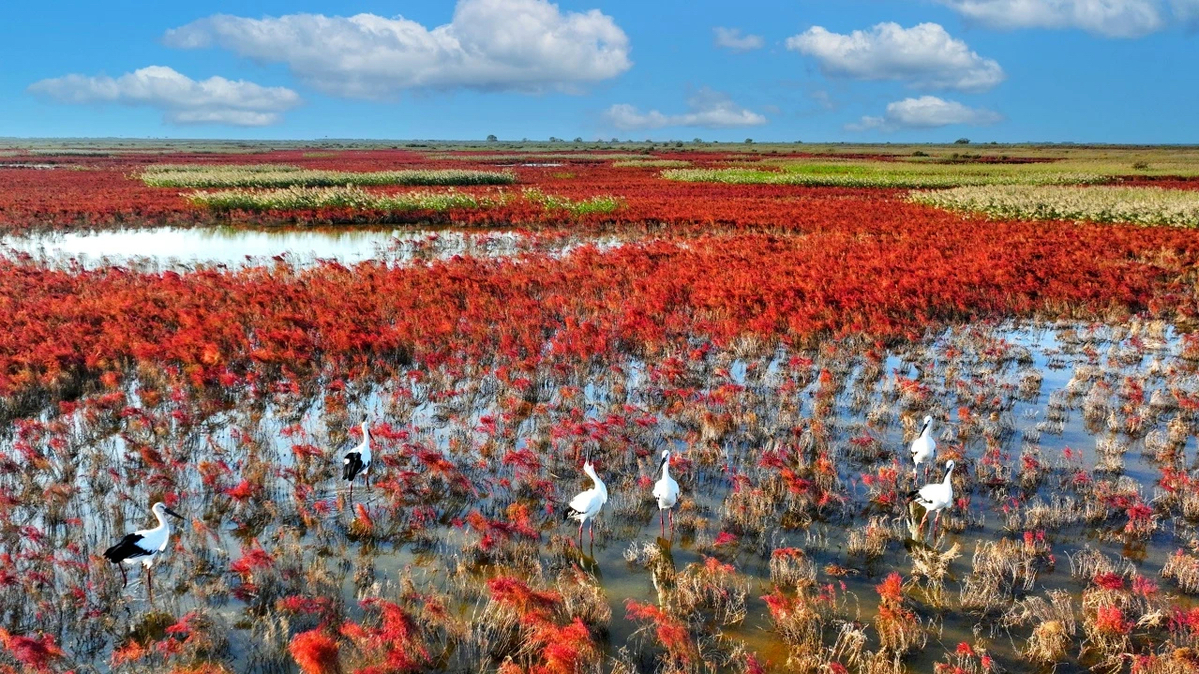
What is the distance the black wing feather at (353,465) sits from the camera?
7.11 m

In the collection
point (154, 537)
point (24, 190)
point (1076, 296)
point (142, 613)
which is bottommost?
point (142, 613)

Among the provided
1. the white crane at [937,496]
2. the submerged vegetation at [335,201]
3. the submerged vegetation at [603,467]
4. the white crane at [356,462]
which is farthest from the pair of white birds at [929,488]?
the submerged vegetation at [335,201]

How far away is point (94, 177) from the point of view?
50125 millimetres

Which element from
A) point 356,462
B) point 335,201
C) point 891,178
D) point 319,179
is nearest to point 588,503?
point 356,462

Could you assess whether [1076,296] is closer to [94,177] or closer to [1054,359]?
[1054,359]

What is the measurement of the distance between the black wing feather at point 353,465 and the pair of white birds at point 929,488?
17.3 feet

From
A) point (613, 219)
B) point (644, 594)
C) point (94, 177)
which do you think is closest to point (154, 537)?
point (644, 594)

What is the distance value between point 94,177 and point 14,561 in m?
54.6

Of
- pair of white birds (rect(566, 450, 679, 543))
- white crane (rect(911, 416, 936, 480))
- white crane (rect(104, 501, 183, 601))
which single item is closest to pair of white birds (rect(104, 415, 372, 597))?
white crane (rect(104, 501, 183, 601))

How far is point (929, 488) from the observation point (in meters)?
6.78

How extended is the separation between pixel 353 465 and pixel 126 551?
2.01 meters

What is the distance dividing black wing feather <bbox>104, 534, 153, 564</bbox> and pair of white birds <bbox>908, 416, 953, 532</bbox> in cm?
653

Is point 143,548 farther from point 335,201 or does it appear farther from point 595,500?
point 335,201

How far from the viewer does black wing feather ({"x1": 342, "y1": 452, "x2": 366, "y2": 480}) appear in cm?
711
